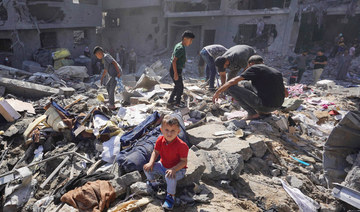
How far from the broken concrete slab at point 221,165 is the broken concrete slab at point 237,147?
22 cm

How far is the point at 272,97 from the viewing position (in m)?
4.05

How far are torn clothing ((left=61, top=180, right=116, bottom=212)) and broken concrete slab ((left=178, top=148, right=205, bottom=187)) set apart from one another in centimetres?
78

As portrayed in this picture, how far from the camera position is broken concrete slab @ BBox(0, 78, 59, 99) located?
6.94 m

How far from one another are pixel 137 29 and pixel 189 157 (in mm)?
20478

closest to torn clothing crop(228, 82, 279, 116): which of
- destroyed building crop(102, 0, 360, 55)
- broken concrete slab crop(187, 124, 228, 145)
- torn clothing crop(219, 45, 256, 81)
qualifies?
broken concrete slab crop(187, 124, 228, 145)

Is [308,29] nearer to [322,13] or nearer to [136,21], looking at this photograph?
[322,13]

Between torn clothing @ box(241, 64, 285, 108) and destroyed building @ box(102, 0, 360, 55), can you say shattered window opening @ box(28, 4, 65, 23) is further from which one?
torn clothing @ box(241, 64, 285, 108)

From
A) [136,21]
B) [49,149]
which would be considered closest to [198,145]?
[49,149]

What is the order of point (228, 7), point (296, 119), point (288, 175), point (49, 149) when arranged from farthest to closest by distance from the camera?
point (228, 7), point (296, 119), point (49, 149), point (288, 175)

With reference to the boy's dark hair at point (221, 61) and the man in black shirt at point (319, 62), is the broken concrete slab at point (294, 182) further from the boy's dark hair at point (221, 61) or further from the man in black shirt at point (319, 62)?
the man in black shirt at point (319, 62)

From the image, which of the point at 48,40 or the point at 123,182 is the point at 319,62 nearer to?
the point at 123,182

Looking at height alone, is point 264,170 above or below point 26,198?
above

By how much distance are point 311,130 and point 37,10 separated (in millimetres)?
16381

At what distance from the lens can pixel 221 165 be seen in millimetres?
2875
